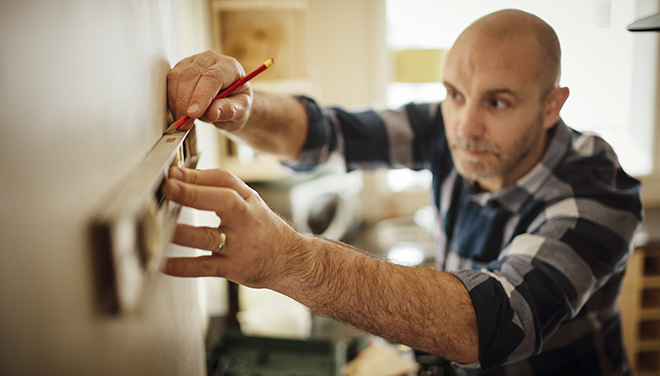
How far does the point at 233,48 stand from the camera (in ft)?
6.33

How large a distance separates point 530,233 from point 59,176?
0.99 metres

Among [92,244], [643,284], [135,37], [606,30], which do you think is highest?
[606,30]

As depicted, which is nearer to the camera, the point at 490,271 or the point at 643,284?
the point at 490,271

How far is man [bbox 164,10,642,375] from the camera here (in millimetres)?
567

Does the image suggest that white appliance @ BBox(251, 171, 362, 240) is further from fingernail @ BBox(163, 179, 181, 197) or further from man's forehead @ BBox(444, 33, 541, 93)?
fingernail @ BBox(163, 179, 181, 197)

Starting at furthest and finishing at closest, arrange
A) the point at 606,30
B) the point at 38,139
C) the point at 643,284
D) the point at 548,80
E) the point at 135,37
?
1. the point at 606,30
2. the point at 643,284
3. the point at 548,80
4. the point at 135,37
5. the point at 38,139

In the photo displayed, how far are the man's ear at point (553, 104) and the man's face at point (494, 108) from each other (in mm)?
13

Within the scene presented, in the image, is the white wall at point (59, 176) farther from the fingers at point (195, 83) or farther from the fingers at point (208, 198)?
the fingers at point (195, 83)

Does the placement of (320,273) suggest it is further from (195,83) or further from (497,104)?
(497,104)

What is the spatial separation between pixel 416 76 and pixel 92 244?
8.33 ft

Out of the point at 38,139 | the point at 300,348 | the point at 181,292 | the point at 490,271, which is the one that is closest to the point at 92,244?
the point at 38,139

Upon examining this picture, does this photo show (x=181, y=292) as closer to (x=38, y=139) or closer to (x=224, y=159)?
(x=38, y=139)

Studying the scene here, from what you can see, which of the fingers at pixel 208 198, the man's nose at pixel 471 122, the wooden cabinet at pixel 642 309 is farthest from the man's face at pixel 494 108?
the wooden cabinet at pixel 642 309

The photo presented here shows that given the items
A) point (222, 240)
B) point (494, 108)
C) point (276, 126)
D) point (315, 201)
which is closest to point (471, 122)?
point (494, 108)
